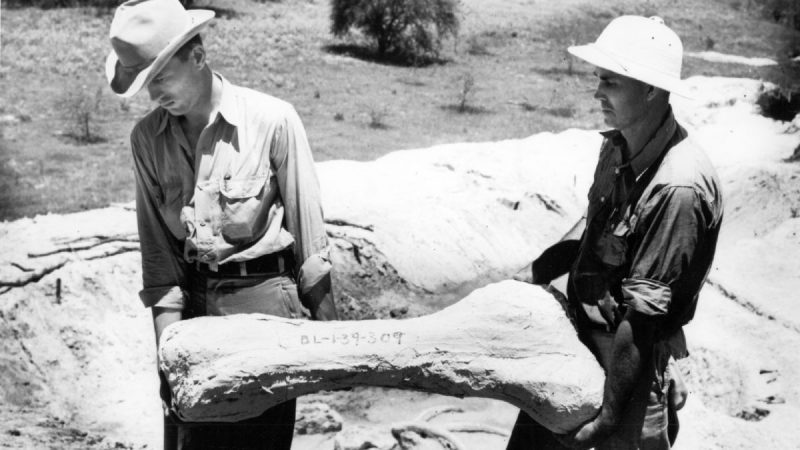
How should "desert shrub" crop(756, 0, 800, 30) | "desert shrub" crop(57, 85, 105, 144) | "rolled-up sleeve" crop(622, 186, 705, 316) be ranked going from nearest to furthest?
"rolled-up sleeve" crop(622, 186, 705, 316) < "desert shrub" crop(57, 85, 105, 144) < "desert shrub" crop(756, 0, 800, 30)

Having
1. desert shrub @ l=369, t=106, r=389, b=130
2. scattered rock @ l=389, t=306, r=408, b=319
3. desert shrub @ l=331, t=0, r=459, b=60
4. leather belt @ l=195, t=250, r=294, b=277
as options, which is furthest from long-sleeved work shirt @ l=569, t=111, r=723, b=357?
desert shrub @ l=331, t=0, r=459, b=60

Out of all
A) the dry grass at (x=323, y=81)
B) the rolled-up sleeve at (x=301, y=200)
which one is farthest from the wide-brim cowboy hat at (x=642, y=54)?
the dry grass at (x=323, y=81)

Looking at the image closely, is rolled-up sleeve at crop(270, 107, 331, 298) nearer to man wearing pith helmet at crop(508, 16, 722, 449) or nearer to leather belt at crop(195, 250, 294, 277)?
leather belt at crop(195, 250, 294, 277)

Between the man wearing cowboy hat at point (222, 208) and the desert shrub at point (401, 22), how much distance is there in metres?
10.8

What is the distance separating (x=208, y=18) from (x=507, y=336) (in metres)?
1.41

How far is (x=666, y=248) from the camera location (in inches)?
101

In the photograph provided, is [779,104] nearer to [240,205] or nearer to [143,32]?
[240,205]

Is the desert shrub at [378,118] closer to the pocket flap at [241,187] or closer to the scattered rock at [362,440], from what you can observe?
the scattered rock at [362,440]

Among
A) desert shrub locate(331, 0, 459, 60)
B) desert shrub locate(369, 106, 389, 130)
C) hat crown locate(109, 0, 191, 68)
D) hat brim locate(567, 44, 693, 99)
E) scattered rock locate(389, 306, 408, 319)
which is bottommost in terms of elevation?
scattered rock locate(389, 306, 408, 319)

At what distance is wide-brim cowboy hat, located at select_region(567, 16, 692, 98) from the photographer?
8.75ft

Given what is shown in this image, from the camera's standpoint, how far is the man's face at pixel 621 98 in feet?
8.98

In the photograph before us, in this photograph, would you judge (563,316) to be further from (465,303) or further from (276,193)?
(276,193)

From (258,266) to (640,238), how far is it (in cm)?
130

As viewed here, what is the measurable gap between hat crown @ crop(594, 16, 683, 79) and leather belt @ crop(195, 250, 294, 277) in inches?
50.8
